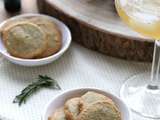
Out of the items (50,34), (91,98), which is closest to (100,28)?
(50,34)

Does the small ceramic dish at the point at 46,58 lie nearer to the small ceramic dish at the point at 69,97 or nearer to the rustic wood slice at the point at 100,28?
the rustic wood slice at the point at 100,28

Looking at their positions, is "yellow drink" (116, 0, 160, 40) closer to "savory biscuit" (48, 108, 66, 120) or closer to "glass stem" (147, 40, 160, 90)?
"glass stem" (147, 40, 160, 90)

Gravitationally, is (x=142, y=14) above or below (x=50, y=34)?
above

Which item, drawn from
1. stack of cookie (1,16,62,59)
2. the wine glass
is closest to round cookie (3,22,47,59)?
stack of cookie (1,16,62,59)

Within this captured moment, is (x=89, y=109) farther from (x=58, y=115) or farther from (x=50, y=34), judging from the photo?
(x=50, y=34)

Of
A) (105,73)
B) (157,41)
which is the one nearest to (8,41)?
(105,73)

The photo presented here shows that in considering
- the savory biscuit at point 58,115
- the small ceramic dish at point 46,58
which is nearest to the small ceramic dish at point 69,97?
the savory biscuit at point 58,115

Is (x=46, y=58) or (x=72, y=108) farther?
(x=46, y=58)
